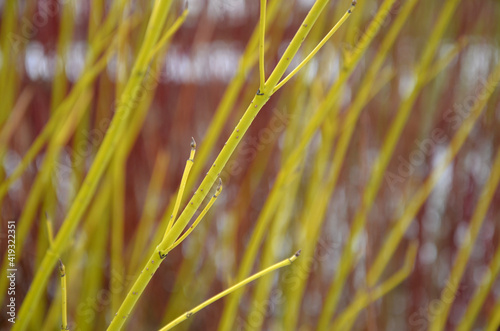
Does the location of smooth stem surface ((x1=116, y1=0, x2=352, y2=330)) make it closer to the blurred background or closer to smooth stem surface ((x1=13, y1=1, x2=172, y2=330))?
smooth stem surface ((x1=13, y1=1, x2=172, y2=330))

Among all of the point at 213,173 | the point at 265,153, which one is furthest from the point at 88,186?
the point at 265,153

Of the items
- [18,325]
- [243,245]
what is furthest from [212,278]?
[18,325]

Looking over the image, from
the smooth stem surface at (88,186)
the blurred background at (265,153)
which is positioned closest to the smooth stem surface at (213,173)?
the smooth stem surface at (88,186)

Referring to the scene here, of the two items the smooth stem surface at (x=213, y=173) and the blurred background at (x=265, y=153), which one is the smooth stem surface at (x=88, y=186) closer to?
the smooth stem surface at (x=213, y=173)

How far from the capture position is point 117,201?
46 cm

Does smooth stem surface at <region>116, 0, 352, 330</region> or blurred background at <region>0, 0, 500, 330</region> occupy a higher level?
blurred background at <region>0, 0, 500, 330</region>

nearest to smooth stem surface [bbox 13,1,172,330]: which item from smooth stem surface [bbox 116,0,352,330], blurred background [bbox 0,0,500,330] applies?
smooth stem surface [bbox 116,0,352,330]

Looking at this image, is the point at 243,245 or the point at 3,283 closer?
the point at 3,283

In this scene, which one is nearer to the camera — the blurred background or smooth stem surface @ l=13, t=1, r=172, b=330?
smooth stem surface @ l=13, t=1, r=172, b=330

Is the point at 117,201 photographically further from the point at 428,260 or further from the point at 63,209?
the point at 428,260

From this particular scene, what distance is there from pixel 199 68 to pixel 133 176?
0.66ft

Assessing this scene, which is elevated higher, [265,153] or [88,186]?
[265,153]

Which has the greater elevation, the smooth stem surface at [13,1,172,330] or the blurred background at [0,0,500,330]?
the blurred background at [0,0,500,330]

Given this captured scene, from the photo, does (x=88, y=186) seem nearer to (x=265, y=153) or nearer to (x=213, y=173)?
(x=213, y=173)
